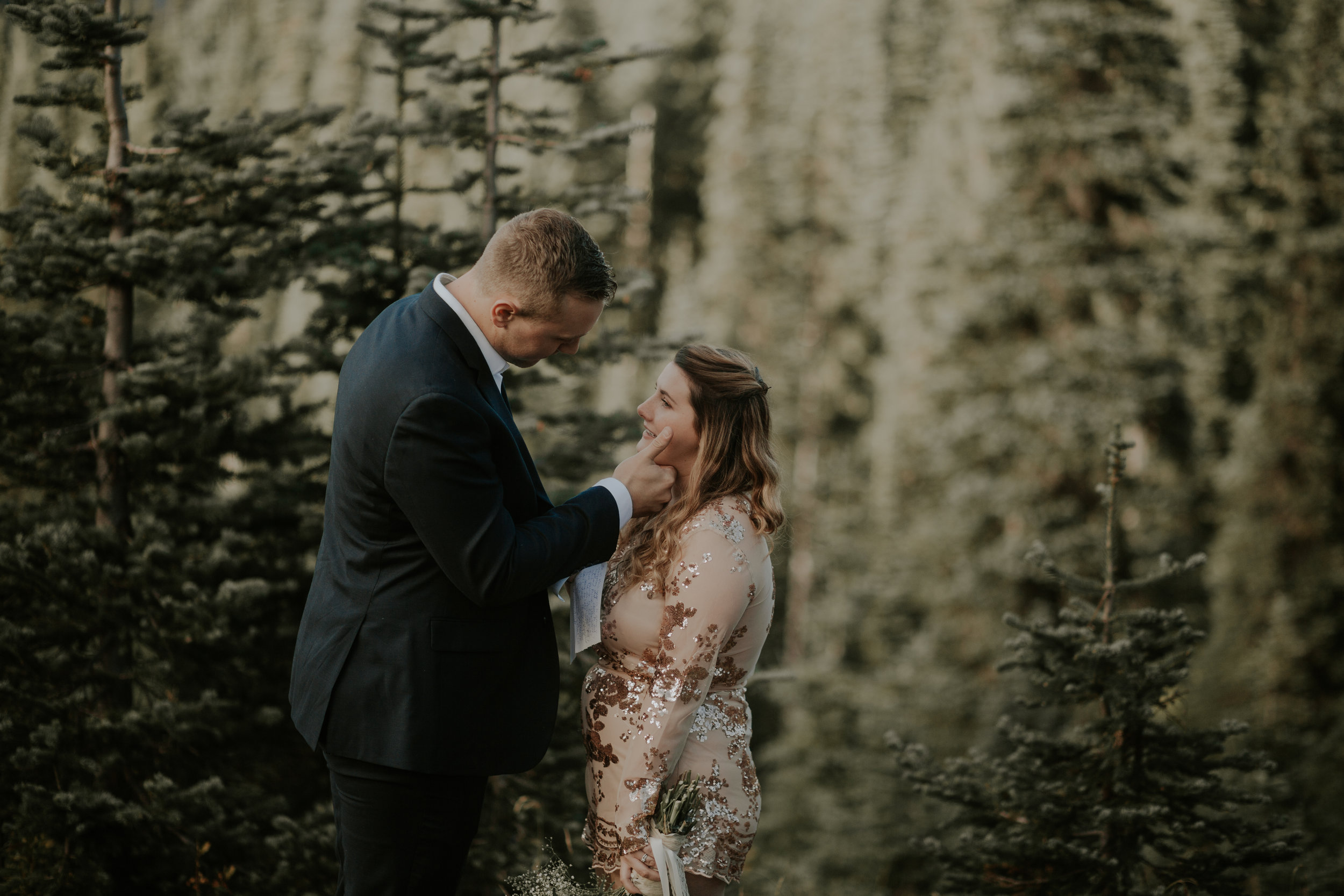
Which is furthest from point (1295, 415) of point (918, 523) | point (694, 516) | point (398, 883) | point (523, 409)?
point (398, 883)

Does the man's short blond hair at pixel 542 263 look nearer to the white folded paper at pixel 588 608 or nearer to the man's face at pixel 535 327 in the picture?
the man's face at pixel 535 327

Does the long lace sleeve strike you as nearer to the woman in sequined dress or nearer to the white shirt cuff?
the woman in sequined dress

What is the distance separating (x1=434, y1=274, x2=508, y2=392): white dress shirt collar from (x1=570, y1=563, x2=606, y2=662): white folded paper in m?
0.67

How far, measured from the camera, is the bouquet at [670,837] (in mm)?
2648

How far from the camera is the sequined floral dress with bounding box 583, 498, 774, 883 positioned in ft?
8.91

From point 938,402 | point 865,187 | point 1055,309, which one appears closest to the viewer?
point 1055,309

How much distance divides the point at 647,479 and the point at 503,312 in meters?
0.68

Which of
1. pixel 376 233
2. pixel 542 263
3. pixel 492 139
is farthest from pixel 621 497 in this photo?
pixel 492 139

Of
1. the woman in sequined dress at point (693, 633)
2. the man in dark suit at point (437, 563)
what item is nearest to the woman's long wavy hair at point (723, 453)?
the woman in sequined dress at point (693, 633)

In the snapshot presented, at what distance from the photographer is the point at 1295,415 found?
12602mm

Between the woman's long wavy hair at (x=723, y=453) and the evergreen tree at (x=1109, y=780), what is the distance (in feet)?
5.06

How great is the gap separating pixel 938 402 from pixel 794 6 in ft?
46.9

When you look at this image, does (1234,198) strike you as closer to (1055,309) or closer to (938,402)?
(1055,309)

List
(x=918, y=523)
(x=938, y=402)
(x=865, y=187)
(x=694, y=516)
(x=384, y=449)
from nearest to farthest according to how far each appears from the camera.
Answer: (x=384, y=449)
(x=694, y=516)
(x=938, y=402)
(x=918, y=523)
(x=865, y=187)
